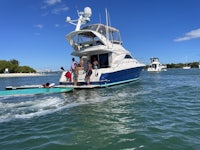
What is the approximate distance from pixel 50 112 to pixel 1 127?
2.24 m

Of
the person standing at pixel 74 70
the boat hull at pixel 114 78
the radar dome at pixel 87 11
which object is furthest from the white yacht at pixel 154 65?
the person standing at pixel 74 70

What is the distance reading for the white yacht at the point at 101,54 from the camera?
18.1 m

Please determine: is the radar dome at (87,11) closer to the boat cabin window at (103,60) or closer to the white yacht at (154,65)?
the boat cabin window at (103,60)

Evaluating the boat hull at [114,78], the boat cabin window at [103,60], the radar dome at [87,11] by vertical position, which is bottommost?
the boat hull at [114,78]

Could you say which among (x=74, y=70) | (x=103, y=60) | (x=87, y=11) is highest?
(x=87, y=11)

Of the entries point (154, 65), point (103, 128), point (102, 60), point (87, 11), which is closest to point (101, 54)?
point (102, 60)

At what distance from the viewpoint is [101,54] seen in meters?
20.3

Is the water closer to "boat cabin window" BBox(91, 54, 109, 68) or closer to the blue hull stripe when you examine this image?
the blue hull stripe

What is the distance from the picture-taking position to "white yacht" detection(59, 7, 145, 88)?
1812 centimetres

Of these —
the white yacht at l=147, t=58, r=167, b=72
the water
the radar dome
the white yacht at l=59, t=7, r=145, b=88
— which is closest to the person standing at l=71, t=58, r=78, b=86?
the white yacht at l=59, t=7, r=145, b=88

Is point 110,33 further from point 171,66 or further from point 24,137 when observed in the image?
point 171,66

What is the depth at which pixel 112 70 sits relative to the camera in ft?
60.3

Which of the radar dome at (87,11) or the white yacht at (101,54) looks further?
the radar dome at (87,11)

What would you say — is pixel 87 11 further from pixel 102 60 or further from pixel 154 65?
pixel 154 65
